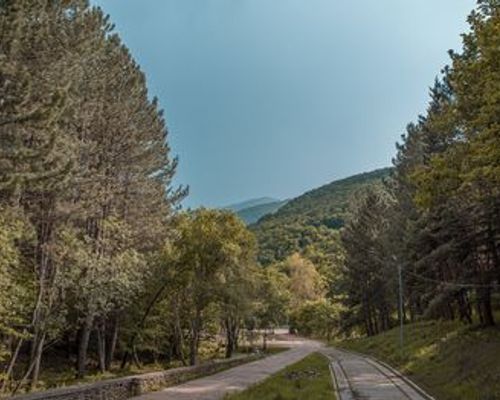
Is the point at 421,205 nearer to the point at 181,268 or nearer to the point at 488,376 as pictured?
the point at 488,376

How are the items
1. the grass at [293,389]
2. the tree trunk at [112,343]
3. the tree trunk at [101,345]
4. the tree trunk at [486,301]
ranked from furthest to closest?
1. the tree trunk at [112,343]
2. the tree trunk at [101,345]
3. the tree trunk at [486,301]
4. the grass at [293,389]

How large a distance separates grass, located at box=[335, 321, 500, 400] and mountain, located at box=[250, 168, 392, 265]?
9818cm

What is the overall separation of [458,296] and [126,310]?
1960cm

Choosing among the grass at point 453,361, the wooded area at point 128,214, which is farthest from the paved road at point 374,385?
the wooded area at point 128,214

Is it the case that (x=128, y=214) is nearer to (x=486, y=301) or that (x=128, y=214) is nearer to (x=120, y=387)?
(x=120, y=387)

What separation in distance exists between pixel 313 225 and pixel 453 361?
135m

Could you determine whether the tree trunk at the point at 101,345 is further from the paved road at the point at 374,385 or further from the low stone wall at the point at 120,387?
the paved road at the point at 374,385

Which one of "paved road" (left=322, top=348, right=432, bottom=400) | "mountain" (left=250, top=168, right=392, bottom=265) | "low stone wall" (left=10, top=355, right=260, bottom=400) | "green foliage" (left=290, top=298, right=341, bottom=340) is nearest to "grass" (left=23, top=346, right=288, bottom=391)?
"low stone wall" (left=10, top=355, right=260, bottom=400)

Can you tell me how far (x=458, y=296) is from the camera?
30703 millimetres

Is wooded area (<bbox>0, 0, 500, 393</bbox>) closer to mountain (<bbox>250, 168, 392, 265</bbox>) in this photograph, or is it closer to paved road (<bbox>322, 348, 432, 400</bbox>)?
paved road (<bbox>322, 348, 432, 400</bbox>)

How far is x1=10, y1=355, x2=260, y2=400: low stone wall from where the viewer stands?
1636 cm

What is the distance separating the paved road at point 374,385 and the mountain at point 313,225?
10199 cm

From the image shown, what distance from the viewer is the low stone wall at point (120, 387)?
16356 mm

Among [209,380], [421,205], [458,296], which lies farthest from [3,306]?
[458,296]
